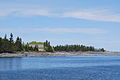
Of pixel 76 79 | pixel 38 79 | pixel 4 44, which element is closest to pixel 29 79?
pixel 38 79

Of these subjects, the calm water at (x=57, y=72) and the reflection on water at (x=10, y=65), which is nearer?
the calm water at (x=57, y=72)

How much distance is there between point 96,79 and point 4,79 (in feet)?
69.5

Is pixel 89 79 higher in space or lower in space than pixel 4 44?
lower

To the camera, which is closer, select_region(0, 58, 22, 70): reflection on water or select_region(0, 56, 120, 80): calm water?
select_region(0, 56, 120, 80): calm water

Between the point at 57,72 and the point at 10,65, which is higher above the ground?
the point at 10,65

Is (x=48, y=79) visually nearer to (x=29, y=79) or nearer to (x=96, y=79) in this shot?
(x=29, y=79)

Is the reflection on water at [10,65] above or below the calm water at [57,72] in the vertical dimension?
above

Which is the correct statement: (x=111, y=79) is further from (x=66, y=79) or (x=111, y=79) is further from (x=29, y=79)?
(x=29, y=79)

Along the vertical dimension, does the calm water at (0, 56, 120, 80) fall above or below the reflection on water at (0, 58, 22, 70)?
below

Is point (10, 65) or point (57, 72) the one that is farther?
point (10, 65)

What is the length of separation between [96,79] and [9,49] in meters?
143

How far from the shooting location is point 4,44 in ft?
Result: 619

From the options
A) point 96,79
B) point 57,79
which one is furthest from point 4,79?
point 96,79

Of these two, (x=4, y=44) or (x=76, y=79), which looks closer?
(x=76, y=79)
